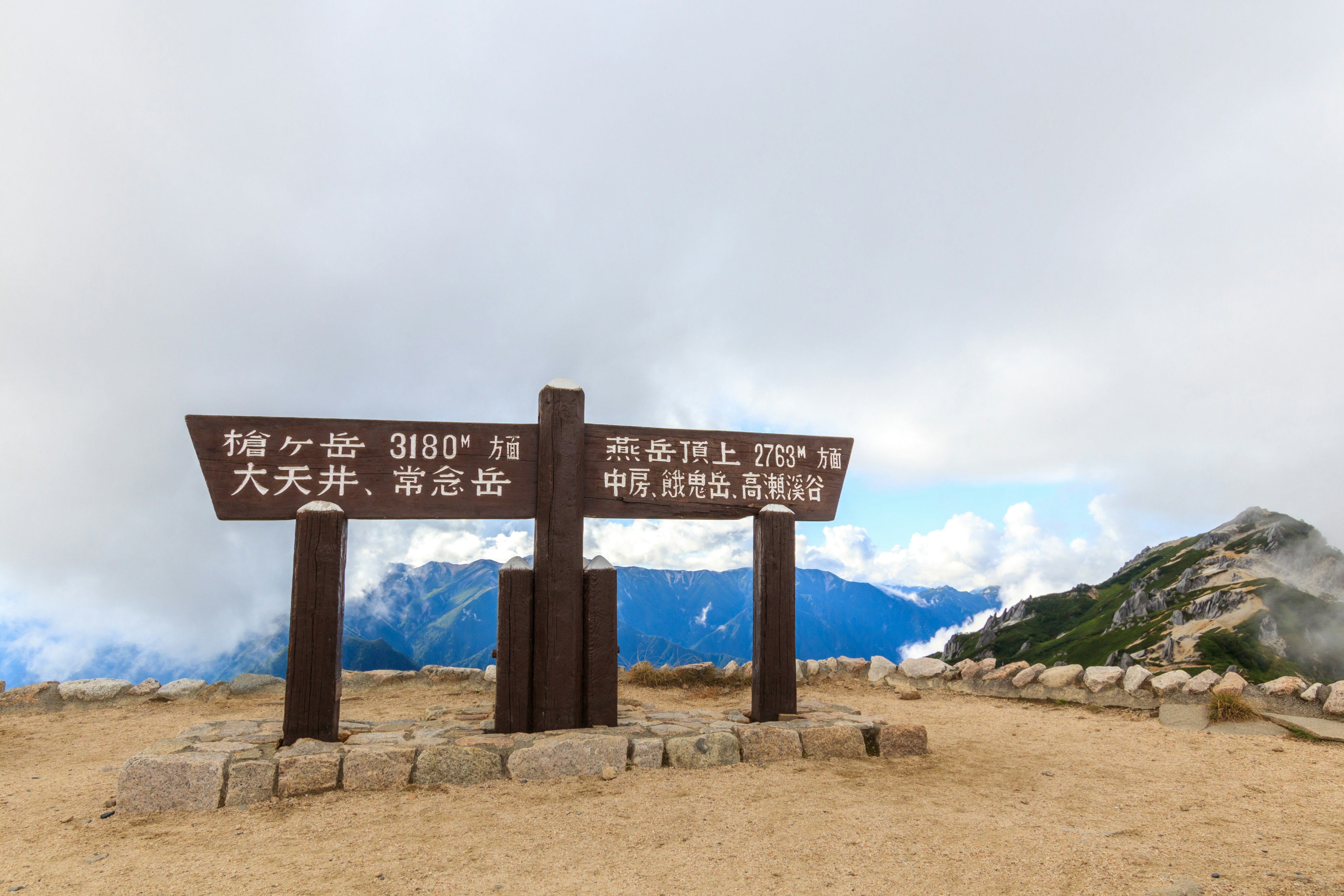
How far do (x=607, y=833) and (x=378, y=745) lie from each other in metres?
2.38

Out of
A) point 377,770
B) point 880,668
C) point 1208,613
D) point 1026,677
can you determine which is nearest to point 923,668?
point 880,668

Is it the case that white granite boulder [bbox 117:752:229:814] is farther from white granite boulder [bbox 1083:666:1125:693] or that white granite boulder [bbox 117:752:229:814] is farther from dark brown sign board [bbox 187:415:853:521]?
white granite boulder [bbox 1083:666:1125:693]

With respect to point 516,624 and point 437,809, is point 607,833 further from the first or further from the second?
point 516,624

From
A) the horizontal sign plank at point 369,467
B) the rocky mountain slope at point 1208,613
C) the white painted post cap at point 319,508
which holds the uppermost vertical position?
the horizontal sign plank at point 369,467

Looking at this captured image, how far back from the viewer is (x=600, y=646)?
664cm

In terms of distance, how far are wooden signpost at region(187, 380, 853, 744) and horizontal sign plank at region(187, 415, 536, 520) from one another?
0.01m

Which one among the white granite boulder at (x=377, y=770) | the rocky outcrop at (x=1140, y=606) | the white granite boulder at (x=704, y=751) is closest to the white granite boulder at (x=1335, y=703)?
the white granite boulder at (x=704, y=751)

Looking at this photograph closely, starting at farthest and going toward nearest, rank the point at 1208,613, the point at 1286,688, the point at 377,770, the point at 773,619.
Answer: the point at 1208,613 < the point at 1286,688 < the point at 773,619 < the point at 377,770

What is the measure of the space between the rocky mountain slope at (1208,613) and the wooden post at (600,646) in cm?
2607

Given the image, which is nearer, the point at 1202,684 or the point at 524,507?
the point at 524,507

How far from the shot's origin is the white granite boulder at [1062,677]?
1037 cm

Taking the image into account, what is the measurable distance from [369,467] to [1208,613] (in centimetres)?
5533

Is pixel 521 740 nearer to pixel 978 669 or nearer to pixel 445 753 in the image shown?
pixel 445 753

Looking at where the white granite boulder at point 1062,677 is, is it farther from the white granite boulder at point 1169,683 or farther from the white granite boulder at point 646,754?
the white granite boulder at point 646,754
